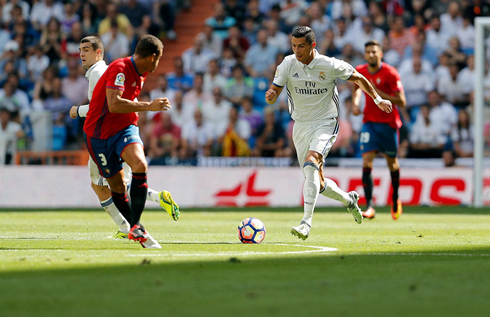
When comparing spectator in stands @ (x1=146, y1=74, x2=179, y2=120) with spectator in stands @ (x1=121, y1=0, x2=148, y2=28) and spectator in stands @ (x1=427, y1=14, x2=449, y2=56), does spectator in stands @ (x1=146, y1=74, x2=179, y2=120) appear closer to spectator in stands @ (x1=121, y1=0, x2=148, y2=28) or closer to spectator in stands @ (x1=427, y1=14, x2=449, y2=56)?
spectator in stands @ (x1=121, y1=0, x2=148, y2=28)

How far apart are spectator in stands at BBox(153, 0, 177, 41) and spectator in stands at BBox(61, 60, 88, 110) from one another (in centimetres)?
307

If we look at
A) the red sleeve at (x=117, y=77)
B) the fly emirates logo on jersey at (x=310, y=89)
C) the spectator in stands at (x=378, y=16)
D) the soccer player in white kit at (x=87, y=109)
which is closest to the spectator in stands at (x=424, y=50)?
the spectator in stands at (x=378, y=16)

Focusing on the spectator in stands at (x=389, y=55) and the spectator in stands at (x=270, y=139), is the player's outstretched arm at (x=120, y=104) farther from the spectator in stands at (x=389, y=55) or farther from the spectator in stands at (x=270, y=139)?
the spectator in stands at (x=389, y=55)

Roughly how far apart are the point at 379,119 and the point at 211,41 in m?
9.48

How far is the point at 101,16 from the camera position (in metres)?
23.4

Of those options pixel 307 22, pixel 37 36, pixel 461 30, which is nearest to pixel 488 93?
pixel 461 30

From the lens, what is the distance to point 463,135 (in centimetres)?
1892

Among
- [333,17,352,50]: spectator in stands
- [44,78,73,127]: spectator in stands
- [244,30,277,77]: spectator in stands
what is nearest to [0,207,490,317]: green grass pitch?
[44,78,73,127]: spectator in stands

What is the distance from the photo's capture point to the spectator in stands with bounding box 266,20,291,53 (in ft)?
69.9

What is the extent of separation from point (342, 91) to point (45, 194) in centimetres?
742

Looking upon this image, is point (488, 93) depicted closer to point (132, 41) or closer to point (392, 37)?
point (392, 37)

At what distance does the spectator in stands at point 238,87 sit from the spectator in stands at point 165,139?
1.60 m

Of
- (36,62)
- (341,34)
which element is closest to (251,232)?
(341,34)

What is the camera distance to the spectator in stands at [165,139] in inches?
767
